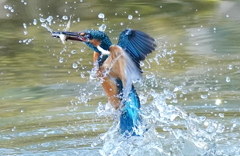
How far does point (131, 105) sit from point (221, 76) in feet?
6.67

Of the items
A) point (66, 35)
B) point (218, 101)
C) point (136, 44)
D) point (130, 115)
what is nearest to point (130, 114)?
point (130, 115)

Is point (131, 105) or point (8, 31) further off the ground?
point (131, 105)

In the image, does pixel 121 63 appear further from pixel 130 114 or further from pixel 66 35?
pixel 130 114

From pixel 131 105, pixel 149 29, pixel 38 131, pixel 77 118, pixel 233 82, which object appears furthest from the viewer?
pixel 149 29

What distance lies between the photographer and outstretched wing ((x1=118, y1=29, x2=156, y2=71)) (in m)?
2.85

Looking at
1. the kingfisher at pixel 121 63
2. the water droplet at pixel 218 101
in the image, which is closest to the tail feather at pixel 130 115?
the kingfisher at pixel 121 63

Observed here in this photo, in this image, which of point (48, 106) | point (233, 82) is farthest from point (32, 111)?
point (233, 82)

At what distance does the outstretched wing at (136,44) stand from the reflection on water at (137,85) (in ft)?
0.61

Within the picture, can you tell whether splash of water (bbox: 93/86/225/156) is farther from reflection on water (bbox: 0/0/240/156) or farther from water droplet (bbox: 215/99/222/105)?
water droplet (bbox: 215/99/222/105)

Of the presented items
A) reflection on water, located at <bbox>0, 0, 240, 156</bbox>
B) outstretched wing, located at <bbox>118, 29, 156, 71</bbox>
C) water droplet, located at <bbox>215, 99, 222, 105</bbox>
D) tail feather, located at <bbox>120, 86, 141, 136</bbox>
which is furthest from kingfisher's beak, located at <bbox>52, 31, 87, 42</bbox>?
water droplet, located at <bbox>215, 99, 222, 105</bbox>

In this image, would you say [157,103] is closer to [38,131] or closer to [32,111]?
[38,131]

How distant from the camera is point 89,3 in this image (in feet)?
25.9

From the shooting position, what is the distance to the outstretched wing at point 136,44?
112 inches

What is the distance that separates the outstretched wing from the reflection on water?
0.19 m
